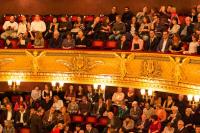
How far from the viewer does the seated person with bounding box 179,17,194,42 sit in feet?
39.8

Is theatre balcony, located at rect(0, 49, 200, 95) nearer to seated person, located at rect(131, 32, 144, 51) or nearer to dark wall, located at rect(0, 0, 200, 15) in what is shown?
seated person, located at rect(131, 32, 144, 51)

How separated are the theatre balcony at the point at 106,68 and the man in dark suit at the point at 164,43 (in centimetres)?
16

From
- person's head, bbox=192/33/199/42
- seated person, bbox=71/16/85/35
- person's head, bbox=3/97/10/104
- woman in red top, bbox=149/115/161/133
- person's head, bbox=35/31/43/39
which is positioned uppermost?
seated person, bbox=71/16/85/35

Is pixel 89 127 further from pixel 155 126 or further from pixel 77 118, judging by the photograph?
pixel 155 126

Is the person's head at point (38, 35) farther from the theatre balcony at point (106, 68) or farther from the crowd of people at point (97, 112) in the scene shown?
the crowd of people at point (97, 112)

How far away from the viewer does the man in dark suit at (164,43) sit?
1202 centimetres

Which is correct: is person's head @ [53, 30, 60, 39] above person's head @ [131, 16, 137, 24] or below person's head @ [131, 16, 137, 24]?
below

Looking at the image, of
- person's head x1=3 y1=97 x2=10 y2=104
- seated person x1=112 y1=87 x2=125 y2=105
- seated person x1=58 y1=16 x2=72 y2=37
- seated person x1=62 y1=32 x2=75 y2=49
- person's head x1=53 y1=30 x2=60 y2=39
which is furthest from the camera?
seated person x1=58 y1=16 x2=72 y2=37

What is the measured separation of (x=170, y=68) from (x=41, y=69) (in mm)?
3918

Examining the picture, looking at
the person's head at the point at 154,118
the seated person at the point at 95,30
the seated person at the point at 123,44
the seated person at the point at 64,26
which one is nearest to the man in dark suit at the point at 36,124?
the seated person at the point at 64,26

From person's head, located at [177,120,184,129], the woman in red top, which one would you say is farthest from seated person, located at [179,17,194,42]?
person's head, located at [177,120,184,129]

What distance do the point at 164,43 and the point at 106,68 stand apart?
2021 millimetres

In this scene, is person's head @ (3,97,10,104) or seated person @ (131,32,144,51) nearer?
seated person @ (131,32,144,51)

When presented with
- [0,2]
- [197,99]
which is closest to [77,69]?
[197,99]
